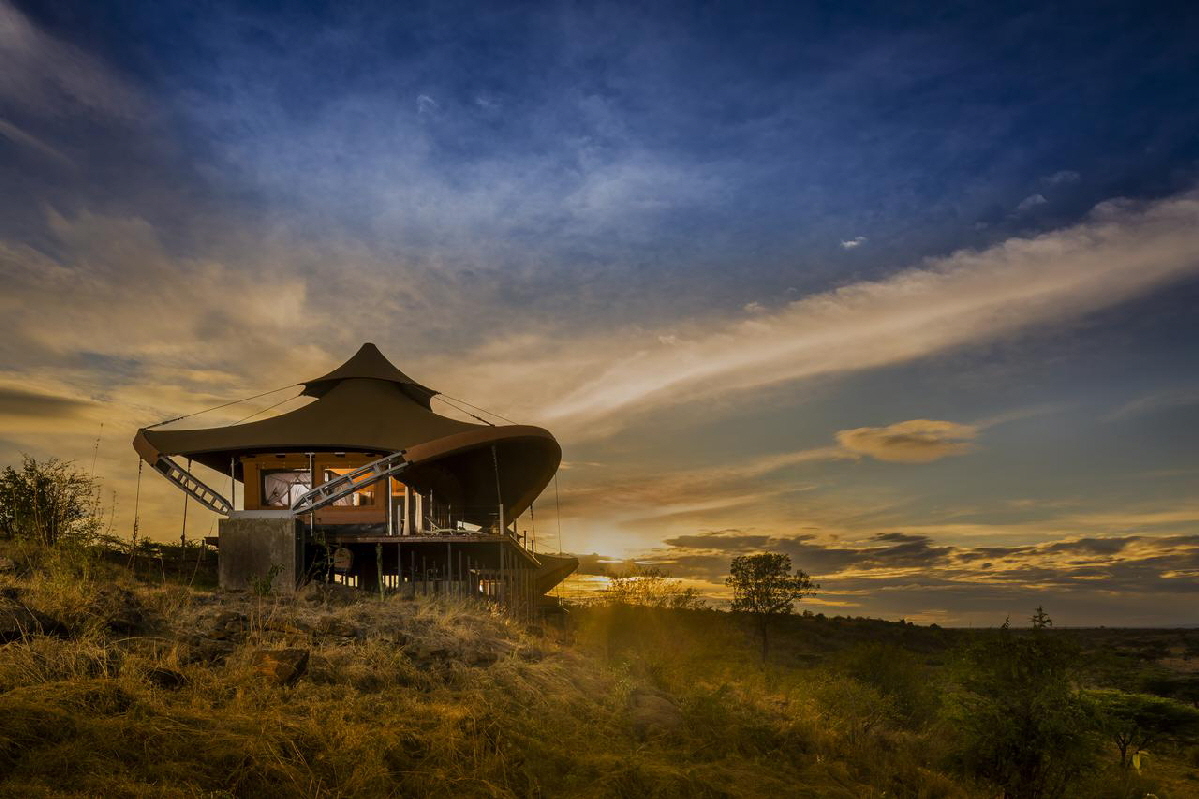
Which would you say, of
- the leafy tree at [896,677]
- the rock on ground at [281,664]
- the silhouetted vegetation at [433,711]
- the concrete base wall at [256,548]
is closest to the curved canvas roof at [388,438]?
the concrete base wall at [256,548]

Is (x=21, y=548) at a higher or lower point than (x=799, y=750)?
higher

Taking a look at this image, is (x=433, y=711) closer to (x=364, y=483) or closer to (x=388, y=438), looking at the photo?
(x=364, y=483)

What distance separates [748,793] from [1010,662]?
788cm

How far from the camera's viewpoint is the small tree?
1975 inches

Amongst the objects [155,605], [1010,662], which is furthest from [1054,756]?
[155,605]

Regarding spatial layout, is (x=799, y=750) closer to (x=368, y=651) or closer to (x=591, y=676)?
(x=591, y=676)

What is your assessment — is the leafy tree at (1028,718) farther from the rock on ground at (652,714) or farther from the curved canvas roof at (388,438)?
the curved canvas roof at (388,438)

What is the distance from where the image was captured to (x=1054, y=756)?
15.9 m

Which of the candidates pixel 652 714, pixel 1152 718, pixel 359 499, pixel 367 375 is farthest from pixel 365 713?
pixel 1152 718

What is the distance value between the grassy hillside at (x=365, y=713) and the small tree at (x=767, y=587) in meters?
28.0

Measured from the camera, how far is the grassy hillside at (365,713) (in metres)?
8.94

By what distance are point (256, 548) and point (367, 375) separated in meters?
13.7

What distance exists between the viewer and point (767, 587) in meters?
50.3

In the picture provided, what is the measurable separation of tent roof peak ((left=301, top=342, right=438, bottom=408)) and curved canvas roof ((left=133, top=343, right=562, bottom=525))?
0.05 metres
